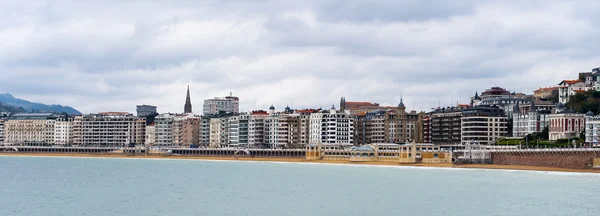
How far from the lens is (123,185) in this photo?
103 m

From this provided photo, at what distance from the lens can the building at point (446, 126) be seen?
182 meters

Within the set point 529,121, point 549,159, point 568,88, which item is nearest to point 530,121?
point 529,121

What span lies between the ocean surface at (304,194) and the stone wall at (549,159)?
11.8 feet

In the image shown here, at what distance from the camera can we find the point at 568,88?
178 metres

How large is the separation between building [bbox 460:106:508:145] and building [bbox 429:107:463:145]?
5.22m

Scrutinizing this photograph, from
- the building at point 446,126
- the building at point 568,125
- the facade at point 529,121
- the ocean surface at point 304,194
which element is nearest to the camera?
the ocean surface at point 304,194

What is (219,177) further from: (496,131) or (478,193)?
(496,131)

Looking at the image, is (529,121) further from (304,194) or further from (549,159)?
(304,194)

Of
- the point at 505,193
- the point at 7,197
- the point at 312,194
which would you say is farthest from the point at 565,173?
the point at 7,197

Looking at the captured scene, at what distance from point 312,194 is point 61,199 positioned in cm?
2428

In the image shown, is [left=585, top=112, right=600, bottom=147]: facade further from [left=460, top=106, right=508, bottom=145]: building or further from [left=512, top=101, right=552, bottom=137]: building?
[left=460, top=106, right=508, bottom=145]: building

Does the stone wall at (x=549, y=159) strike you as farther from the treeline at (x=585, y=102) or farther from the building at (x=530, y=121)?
the treeline at (x=585, y=102)

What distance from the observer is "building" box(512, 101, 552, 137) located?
534 feet

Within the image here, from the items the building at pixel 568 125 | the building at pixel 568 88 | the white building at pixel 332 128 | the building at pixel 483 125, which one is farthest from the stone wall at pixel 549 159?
the white building at pixel 332 128
